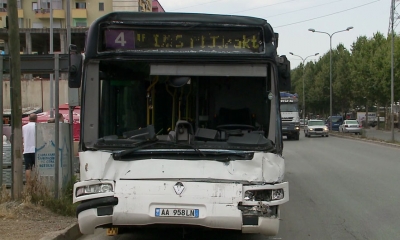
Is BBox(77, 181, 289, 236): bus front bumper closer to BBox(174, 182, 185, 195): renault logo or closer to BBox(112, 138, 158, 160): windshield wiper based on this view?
BBox(174, 182, 185, 195): renault logo

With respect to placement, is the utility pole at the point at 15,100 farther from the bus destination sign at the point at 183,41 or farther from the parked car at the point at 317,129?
the parked car at the point at 317,129

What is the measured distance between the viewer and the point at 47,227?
24.6 feet

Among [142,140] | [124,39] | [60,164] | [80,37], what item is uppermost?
[80,37]

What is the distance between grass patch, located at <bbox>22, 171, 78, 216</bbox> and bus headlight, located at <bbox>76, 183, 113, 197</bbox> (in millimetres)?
2938

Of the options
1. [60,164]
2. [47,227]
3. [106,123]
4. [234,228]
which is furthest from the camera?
[60,164]

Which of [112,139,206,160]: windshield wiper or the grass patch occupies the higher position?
[112,139,206,160]: windshield wiper

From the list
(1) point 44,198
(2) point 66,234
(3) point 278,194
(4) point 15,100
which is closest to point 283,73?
(3) point 278,194

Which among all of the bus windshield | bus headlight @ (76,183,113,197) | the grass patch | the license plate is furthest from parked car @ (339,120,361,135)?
bus headlight @ (76,183,113,197)

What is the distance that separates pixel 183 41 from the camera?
625 centimetres

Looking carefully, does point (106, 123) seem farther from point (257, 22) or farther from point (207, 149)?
point (257, 22)

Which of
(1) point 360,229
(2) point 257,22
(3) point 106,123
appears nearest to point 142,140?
(3) point 106,123

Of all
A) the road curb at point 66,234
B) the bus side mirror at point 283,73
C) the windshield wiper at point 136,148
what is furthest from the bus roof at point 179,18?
the road curb at point 66,234

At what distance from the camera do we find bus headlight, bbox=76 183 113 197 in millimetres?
5691

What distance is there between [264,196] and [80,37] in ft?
130
